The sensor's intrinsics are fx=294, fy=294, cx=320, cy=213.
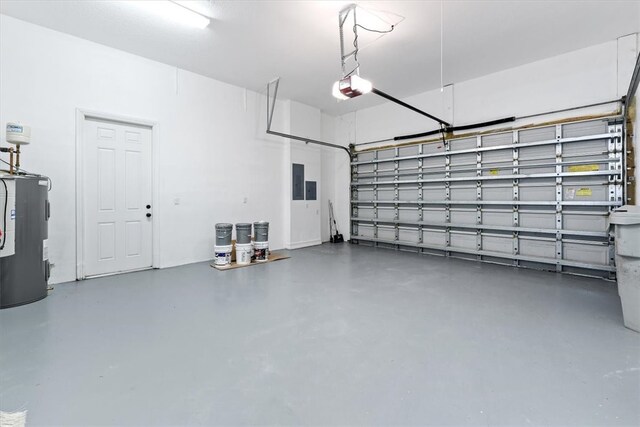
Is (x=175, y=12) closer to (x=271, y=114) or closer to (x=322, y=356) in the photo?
(x=271, y=114)

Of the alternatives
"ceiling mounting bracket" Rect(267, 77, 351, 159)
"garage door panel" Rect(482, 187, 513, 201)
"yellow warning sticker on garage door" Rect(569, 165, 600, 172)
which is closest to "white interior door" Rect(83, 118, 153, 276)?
"ceiling mounting bracket" Rect(267, 77, 351, 159)

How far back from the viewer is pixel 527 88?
4980 millimetres

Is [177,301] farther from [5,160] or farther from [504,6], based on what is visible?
[504,6]

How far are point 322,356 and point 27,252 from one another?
348 centimetres

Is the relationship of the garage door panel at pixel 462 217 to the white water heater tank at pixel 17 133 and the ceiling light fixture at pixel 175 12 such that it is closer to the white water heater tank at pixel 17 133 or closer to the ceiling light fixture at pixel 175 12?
the ceiling light fixture at pixel 175 12

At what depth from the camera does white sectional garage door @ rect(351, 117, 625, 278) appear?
14.3 feet

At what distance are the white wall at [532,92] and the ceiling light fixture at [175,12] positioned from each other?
14.7 feet

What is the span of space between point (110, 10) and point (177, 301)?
3.58m

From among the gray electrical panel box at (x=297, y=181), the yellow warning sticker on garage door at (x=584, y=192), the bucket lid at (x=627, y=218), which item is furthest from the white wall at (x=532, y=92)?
the bucket lid at (x=627, y=218)

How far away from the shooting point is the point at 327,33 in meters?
4.03

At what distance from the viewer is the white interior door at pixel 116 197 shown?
4.30 m

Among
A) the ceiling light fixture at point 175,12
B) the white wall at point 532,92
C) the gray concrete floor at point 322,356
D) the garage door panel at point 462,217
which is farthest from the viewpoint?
the garage door panel at point 462,217

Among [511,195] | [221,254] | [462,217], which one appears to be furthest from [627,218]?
[221,254]

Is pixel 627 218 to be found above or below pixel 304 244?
above
